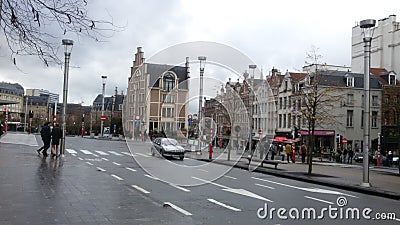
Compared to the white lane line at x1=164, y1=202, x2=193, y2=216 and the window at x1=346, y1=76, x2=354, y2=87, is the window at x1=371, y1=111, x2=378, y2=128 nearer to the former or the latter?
the window at x1=346, y1=76, x2=354, y2=87

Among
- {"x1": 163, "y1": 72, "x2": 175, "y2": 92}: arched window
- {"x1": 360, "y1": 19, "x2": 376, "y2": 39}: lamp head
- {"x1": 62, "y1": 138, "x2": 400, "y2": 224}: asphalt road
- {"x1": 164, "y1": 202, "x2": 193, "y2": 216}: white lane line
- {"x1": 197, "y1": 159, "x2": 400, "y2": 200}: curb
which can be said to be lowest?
{"x1": 197, "y1": 159, "x2": 400, "y2": 200}: curb

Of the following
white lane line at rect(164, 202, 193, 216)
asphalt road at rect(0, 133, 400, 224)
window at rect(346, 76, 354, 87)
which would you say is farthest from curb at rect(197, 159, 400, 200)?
window at rect(346, 76, 354, 87)

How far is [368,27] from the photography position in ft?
58.9

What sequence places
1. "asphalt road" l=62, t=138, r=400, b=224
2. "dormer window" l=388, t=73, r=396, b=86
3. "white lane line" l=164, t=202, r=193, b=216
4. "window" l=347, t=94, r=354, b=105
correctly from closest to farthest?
1. "white lane line" l=164, t=202, r=193, b=216
2. "asphalt road" l=62, t=138, r=400, b=224
3. "window" l=347, t=94, r=354, b=105
4. "dormer window" l=388, t=73, r=396, b=86

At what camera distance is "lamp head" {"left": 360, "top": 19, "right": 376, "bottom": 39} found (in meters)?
17.7

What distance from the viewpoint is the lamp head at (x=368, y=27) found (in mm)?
17670

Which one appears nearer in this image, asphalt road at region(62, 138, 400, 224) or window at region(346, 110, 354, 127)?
asphalt road at region(62, 138, 400, 224)

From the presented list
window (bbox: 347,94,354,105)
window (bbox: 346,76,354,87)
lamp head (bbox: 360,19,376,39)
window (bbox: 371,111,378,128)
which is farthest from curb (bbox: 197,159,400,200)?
window (bbox: 371,111,378,128)

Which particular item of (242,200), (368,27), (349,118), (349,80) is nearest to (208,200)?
(242,200)

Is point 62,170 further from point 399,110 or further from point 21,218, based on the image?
point 399,110

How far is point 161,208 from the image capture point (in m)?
10.6

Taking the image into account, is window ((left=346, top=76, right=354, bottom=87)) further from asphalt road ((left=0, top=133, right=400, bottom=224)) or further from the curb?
asphalt road ((left=0, top=133, right=400, bottom=224))

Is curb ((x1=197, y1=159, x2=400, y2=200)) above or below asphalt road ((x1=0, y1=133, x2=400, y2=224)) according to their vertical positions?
below

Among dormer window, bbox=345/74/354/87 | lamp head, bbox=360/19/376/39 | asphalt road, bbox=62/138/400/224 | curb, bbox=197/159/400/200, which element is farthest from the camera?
dormer window, bbox=345/74/354/87
